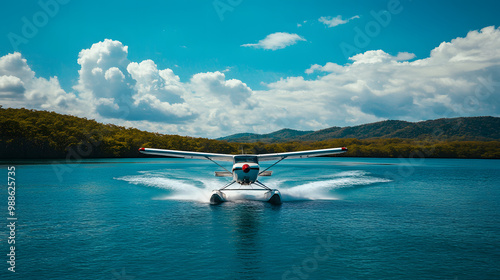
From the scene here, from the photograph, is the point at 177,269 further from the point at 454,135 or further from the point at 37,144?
the point at 454,135

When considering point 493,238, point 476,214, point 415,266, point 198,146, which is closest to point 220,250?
point 415,266

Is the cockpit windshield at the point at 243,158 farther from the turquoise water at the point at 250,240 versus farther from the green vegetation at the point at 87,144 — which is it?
the green vegetation at the point at 87,144

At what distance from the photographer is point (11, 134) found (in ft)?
225

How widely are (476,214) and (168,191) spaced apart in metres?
20.2

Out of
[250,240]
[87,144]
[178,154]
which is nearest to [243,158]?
[178,154]

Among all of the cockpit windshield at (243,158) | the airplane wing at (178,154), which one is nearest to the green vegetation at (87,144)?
the airplane wing at (178,154)
